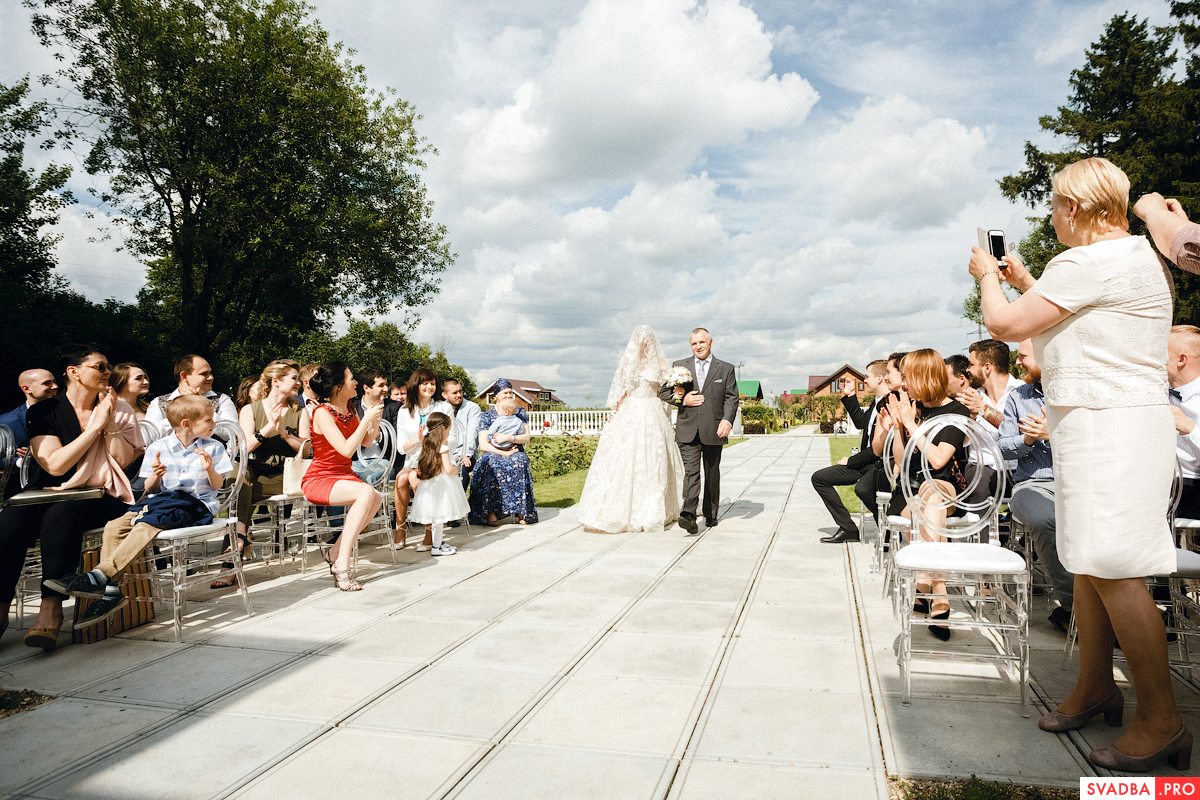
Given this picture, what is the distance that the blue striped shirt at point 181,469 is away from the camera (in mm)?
4629

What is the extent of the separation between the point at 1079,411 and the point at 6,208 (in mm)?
22465

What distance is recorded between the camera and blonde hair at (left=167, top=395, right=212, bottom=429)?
473 cm

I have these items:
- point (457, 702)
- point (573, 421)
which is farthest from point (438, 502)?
point (573, 421)

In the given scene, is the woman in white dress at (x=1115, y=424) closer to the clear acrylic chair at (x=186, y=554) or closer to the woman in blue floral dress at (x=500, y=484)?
the clear acrylic chair at (x=186, y=554)

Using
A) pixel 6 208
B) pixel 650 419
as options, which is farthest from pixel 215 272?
pixel 650 419

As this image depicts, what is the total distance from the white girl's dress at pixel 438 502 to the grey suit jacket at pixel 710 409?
251 cm

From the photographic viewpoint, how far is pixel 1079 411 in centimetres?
253

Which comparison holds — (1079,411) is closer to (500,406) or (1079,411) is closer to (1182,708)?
(1182,708)

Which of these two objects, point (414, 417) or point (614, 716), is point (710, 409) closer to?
point (414, 417)

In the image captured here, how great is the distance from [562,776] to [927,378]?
10.8 ft

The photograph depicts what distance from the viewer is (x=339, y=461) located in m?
5.69

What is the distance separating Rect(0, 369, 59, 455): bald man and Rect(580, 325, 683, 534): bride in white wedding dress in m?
4.64

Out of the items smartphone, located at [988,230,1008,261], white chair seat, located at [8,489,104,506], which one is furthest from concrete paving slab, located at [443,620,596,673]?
smartphone, located at [988,230,1008,261]

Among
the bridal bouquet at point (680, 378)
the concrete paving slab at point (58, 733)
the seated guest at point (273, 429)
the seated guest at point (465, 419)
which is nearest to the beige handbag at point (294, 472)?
the seated guest at point (273, 429)
